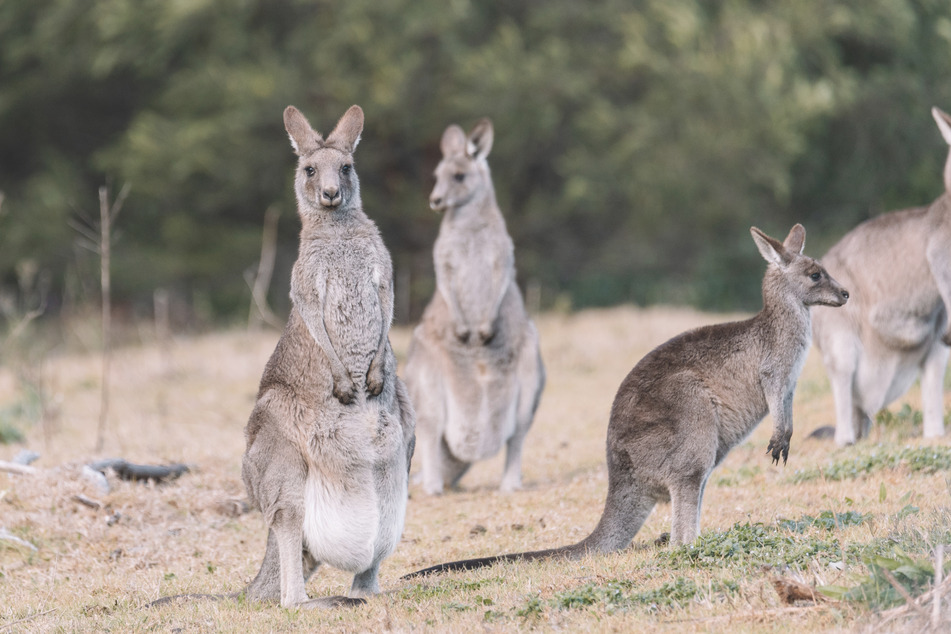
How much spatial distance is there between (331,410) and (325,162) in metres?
1.14

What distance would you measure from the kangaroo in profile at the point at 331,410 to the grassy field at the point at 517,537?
267 millimetres

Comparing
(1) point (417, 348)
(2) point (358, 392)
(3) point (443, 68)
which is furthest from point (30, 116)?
(2) point (358, 392)

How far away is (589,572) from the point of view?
4766 millimetres

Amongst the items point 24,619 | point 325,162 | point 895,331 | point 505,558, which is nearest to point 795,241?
point 505,558

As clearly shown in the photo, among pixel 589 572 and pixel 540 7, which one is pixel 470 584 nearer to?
pixel 589 572

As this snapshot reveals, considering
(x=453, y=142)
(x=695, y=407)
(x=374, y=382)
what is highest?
(x=453, y=142)

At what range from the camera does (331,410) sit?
15.8 feet

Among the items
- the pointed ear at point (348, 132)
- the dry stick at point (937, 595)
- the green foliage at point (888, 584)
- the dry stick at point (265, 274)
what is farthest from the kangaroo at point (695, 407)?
the dry stick at point (265, 274)

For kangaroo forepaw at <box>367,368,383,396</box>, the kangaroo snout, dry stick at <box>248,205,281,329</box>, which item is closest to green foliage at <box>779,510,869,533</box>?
kangaroo forepaw at <box>367,368,383,396</box>

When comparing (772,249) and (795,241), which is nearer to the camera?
(772,249)

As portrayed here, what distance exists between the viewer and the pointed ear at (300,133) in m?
5.21

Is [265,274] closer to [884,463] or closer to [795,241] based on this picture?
[884,463]

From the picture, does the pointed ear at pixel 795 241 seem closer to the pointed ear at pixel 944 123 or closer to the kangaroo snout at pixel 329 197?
the pointed ear at pixel 944 123

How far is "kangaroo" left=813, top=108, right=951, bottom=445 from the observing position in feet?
24.1
